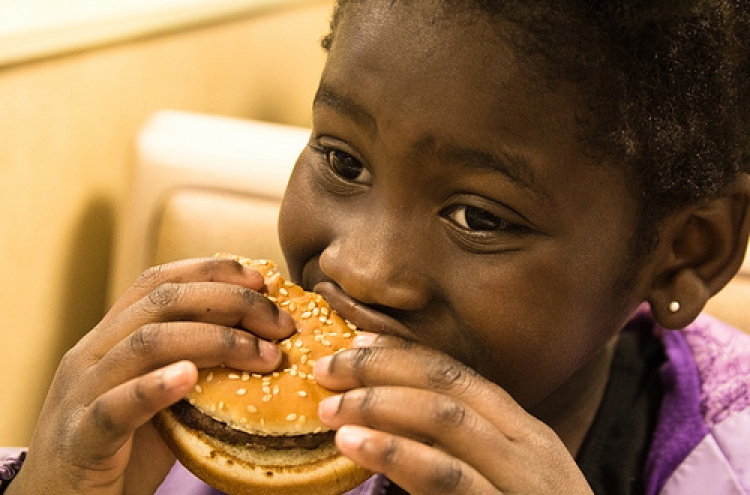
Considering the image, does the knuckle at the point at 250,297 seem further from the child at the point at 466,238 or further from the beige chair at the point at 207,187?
the beige chair at the point at 207,187

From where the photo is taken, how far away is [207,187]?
2.00 m

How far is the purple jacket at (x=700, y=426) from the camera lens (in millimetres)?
1456

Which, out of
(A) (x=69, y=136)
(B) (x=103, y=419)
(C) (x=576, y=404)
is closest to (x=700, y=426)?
(C) (x=576, y=404)

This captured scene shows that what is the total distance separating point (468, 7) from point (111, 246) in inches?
54.6

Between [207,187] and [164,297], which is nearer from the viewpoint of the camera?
[164,297]

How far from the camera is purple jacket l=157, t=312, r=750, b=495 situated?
1456mm

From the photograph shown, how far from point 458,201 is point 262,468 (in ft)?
1.29

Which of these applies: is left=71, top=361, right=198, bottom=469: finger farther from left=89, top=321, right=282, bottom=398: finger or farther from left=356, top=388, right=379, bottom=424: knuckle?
left=356, top=388, right=379, bottom=424: knuckle

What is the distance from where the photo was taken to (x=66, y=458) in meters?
1.15

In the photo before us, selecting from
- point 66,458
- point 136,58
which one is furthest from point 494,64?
point 136,58

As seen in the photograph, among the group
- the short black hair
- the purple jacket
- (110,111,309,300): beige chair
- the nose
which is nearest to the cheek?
the nose

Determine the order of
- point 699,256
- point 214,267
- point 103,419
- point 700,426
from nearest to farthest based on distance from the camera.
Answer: point 103,419, point 214,267, point 699,256, point 700,426

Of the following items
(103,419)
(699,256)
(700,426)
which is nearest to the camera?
(103,419)

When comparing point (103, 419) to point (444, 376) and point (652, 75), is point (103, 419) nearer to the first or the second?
point (444, 376)
